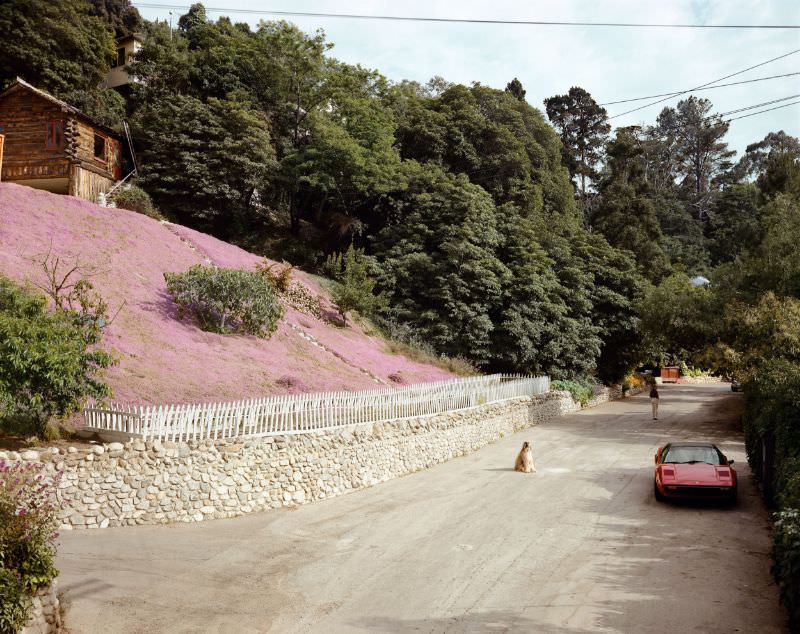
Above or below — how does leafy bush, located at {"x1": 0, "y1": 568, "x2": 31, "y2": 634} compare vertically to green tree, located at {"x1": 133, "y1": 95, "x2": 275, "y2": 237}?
below

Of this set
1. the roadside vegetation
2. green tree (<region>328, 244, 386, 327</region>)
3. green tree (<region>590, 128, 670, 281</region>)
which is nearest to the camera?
the roadside vegetation

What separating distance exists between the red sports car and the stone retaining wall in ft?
39.0

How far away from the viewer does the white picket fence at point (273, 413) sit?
12125mm

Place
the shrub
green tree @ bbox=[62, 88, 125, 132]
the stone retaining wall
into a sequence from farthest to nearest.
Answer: green tree @ bbox=[62, 88, 125, 132] → the shrub → the stone retaining wall

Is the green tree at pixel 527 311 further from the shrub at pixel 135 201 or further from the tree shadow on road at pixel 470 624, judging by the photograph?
the tree shadow on road at pixel 470 624

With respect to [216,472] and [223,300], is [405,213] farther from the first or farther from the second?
[216,472]

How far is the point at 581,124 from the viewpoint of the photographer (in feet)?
253

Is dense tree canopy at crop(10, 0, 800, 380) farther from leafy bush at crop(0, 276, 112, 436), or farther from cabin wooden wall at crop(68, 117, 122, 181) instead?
leafy bush at crop(0, 276, 112, 436)

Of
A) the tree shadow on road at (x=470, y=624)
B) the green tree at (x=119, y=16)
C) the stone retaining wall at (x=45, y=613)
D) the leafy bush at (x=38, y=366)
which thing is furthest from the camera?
the green tree at (x=119, y=16)

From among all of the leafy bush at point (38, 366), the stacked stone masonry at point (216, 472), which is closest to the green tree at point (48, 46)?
the leafy bush at point (38, 366)

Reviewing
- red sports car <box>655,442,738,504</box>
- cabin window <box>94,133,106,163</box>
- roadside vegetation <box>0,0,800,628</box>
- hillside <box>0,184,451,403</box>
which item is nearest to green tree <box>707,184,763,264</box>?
roadside vegetation <box>0,0,800,628</box>

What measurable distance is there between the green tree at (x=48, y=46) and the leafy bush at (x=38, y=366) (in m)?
36.1

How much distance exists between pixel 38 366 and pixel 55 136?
83.7 feet

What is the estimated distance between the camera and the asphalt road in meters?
7.74
